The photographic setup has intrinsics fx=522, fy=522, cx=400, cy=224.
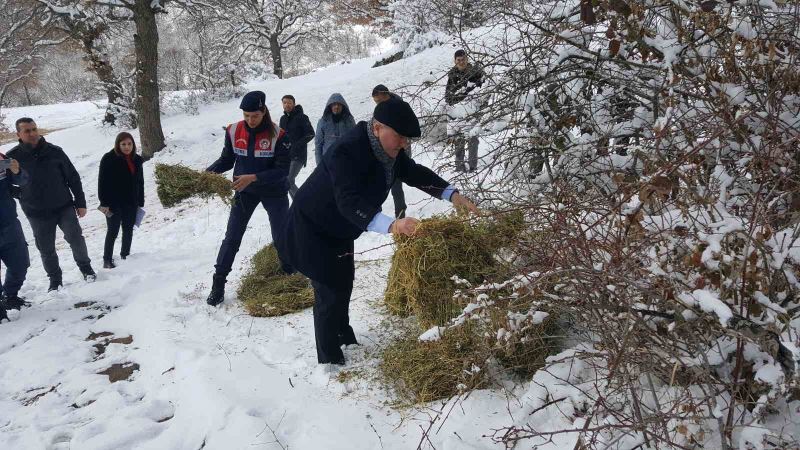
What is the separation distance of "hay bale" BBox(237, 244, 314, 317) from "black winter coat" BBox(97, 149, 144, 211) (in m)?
2.36

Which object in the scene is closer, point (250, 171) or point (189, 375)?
point (189, 375)

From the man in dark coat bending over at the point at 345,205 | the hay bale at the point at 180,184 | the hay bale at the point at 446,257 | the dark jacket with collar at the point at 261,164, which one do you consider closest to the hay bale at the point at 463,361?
the hay bale at the point at 446,257

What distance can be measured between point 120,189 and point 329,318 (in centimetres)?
451

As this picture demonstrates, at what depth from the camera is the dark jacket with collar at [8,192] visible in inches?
198

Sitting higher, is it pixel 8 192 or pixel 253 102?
pixel 253 102

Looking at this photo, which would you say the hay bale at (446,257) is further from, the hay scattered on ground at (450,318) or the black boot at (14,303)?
the black boot at (14,303)

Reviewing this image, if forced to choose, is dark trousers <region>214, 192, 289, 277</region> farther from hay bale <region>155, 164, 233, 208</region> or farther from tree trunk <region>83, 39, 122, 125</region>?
tree trunk <region>83, 39, 122, 125</region>

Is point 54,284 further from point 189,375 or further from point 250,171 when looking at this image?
point 189,375

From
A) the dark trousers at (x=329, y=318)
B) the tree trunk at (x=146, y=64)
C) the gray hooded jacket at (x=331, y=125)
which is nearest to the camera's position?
the dark trousers at (x=329, y=318)

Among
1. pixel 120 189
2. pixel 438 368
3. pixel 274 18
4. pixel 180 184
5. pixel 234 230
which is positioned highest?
pixel 274 18

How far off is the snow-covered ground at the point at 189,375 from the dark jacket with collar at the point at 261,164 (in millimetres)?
1076

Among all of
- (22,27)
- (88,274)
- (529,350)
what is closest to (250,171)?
(88,274)

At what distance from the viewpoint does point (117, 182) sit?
21.2 feet

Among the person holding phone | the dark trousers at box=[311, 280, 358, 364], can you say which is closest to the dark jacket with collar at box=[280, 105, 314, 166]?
the person holding phone
